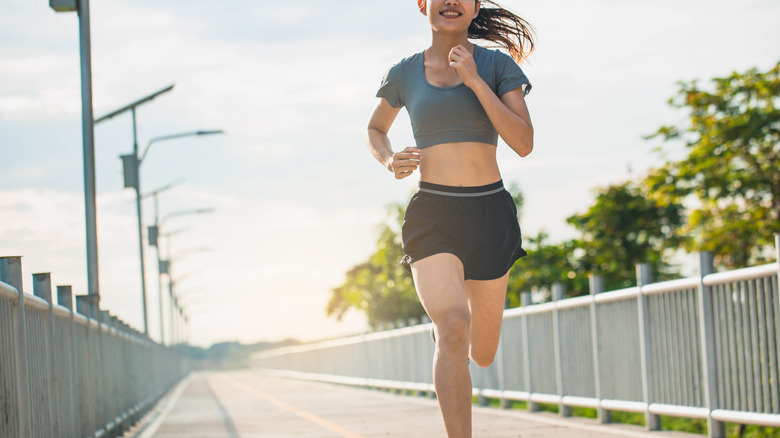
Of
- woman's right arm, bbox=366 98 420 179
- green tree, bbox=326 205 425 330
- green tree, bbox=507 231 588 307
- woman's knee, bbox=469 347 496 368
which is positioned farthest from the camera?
green tree, bbox=326 205 425 330

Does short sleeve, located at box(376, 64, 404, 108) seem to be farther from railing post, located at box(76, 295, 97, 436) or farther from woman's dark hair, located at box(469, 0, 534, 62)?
railing post, located at box(76, 295, 97, 436)

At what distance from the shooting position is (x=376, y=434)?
37.0 feet

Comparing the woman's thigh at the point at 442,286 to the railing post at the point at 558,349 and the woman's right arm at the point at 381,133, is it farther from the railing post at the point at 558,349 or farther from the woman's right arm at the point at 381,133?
the railing post at the point at 558,349

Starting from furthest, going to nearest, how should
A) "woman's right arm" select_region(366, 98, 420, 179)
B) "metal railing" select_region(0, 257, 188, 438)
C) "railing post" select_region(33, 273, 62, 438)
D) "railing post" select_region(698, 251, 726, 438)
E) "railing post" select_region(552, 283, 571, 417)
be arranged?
1. "railing post" select_region(552, 283, 571, 417)
2. "railing post" select_region(698, 251, 726, 438)
3. "railing post" select_region(33, 273, 62, 438)
4. "metal railing" select_region(0, 257, 188, 438)
5. "woman's right arm" select_region(366, 98, 420, 179)

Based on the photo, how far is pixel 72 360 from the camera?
970 centimetres

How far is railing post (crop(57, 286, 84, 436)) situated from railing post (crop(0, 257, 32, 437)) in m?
2.31

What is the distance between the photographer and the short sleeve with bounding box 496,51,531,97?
5.53 meters

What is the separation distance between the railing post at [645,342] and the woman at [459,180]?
17.6 feet

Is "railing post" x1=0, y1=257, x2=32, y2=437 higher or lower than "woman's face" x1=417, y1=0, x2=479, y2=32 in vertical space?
lower

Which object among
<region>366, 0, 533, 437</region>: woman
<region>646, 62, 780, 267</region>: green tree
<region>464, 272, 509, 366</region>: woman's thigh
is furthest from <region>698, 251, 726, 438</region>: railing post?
<region>646, 62, 780, 267</region>: green tree

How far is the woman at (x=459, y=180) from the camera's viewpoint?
5.29 meters

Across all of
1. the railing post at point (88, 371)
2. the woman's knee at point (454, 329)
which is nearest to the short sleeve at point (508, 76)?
the woman's knee at point (454, 329)

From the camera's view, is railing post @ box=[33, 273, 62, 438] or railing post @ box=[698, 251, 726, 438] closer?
railing post @ box=[33, 273, 62, 438]

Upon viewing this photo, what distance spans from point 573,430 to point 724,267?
23.6 metres
